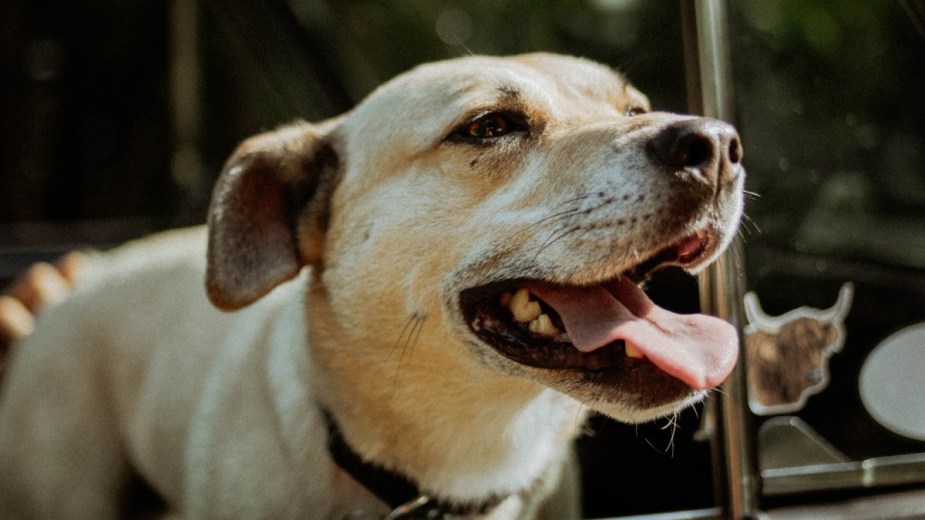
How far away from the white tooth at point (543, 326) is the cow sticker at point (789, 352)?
1.47 ft

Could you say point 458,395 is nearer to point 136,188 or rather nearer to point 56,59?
point 136,188

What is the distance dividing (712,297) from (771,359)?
0.69ft

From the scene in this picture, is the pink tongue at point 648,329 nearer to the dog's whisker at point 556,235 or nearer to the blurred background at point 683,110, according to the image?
the dog's whisker at point 556,235

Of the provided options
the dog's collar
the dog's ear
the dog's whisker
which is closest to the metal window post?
the dog's whisker

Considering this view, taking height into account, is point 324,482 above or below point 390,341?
below

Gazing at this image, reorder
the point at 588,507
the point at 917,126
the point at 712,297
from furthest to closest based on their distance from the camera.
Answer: the point at 588,507, the point at 917,126, the point at 712,297

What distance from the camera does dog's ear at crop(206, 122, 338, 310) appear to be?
7.41 ft

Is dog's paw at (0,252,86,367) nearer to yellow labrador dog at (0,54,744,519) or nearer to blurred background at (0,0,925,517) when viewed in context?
blurred background at (0,0,925,517)

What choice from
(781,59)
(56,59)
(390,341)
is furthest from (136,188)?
(781,59)

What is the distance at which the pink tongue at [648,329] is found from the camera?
170 centimetres

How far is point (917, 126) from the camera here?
91.4 inches

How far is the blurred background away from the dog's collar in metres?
0.61

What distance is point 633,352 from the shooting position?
1.79 meters

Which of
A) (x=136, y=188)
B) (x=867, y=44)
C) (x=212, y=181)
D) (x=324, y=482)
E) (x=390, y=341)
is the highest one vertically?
(x=867, y=44)
